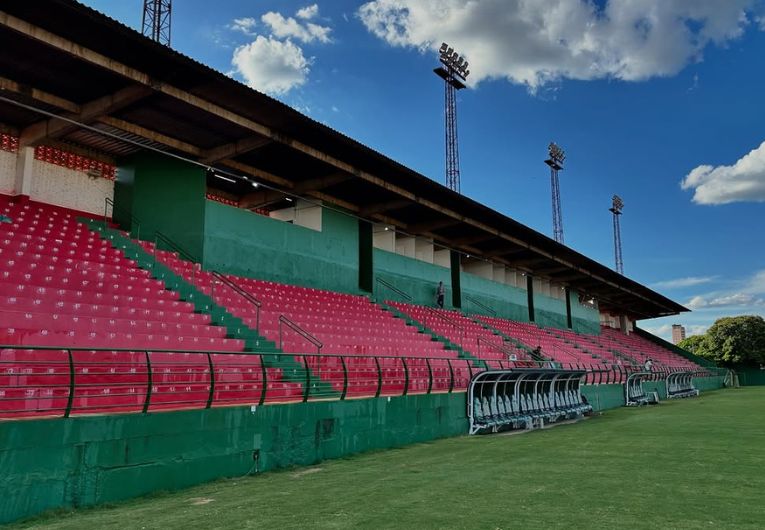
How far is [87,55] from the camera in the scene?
1112 centimetres

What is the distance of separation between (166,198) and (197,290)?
3.95 m

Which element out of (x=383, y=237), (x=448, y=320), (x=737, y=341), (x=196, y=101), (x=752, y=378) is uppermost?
(x=196, y=101)

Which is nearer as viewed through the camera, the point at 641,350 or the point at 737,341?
the point at 641,350

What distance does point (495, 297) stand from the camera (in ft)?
97.3

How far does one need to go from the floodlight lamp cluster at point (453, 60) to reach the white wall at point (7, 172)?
77.0 feet

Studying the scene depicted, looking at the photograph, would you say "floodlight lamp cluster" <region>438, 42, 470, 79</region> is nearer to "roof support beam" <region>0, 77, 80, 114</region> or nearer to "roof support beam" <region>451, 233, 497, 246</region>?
"roof support beam" <region>451, 233, 497, 246</region>

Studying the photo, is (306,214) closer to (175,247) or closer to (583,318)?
(175,247)

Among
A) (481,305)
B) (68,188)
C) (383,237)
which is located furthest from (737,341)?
(68,188)

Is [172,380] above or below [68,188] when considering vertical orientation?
below

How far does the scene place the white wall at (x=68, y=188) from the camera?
14422 mm

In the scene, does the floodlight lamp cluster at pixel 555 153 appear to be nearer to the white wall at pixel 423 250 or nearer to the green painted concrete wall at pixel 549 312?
the green painted concrete wall at pixel 549 312

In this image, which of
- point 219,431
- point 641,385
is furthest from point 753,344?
point 219,431

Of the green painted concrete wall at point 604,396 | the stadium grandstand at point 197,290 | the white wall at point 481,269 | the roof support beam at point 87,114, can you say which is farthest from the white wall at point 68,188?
the white wall at point 481,269

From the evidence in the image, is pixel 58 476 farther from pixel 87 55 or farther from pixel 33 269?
pixel 87 55
